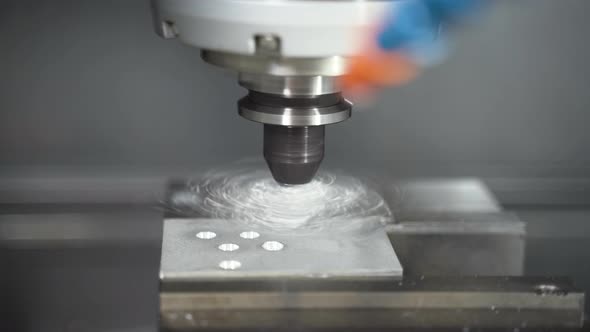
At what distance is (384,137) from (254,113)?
42cm

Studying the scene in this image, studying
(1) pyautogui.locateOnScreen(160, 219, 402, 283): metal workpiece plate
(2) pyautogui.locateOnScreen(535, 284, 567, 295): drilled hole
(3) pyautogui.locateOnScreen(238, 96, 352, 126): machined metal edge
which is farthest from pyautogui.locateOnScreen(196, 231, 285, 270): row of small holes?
(2) pyautogui.locateOnScreen(535, 284, 567, 295): drilled hole

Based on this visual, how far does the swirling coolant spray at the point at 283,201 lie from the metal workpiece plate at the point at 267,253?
0.03 m

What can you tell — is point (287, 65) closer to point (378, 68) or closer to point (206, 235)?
point (378, 68)

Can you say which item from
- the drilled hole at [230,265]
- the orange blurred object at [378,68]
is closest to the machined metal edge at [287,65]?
the orange blurred object at [378,68]

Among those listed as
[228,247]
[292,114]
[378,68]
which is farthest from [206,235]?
[378,68]

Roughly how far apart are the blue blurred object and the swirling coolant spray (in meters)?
0.30

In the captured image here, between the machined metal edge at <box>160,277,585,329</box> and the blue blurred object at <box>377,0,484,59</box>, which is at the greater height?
the blue blurred object at <box>377,0,484,59</box>

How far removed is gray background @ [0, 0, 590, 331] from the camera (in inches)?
45.3

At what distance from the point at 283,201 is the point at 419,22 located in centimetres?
38

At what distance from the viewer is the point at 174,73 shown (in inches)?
47.1

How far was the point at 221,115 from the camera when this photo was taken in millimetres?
1223

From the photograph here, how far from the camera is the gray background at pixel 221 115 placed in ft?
3.78

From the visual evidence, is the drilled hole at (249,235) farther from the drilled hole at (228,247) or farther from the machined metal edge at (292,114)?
the machined metal edge at (292,114)

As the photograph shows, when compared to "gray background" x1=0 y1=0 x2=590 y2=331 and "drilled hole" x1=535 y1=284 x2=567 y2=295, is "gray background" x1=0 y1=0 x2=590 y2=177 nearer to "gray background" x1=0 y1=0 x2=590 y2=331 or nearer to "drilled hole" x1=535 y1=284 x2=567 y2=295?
"gray background" x1=0 y1=0 x2=590 y2=331
